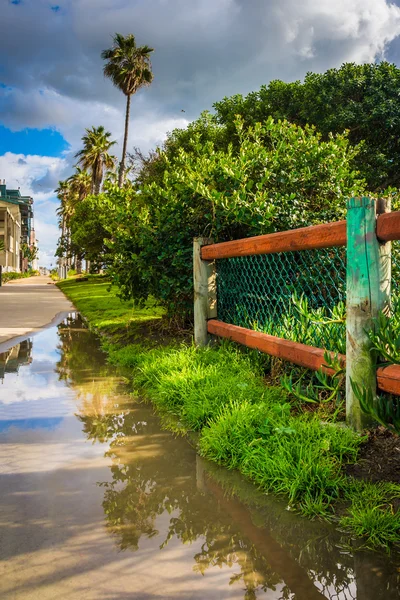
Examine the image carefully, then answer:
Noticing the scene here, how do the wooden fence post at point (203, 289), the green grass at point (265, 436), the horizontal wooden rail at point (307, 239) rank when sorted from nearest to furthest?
the green grass at point (265, 436)
the horizontal wooden rail at point (307, 239)
the wooden fence post at point (203, 289)

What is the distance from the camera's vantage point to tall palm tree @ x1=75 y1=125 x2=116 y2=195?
52.2m

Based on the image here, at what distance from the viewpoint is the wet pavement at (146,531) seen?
2.16 m

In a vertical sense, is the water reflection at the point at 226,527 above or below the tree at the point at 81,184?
below

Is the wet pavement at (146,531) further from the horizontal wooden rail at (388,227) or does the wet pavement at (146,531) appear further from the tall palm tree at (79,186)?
the tall palm tree at (79,186)

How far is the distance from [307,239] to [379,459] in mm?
1735

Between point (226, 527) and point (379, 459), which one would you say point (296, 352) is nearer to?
point (379, 459)

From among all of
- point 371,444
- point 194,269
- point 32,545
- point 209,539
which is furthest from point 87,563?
point 194,269

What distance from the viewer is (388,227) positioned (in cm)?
336

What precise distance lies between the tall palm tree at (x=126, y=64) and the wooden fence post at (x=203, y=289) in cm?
3053

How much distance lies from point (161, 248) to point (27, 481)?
14.5 feet

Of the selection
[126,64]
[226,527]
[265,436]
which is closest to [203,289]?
[265,436]

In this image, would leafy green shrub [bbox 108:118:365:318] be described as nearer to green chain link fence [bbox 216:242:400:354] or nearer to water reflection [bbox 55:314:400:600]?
green chain link fence [bbox 216:242:400:354]

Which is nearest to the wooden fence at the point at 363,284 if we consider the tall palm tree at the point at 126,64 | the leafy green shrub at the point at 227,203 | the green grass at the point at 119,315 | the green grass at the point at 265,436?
the green grass at the point at 265,436

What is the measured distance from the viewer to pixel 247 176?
6.52 meters
